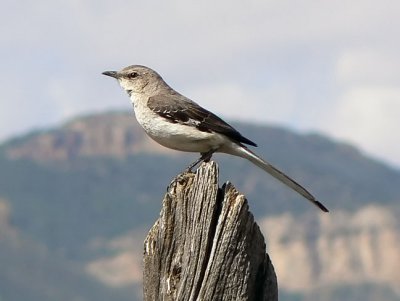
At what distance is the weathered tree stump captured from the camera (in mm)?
9484

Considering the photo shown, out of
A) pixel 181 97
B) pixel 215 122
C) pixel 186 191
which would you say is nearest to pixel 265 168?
pixel 215 122

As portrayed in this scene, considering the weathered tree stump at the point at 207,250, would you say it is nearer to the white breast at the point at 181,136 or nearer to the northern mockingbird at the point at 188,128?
the northern mockingbird at the point at 188,128

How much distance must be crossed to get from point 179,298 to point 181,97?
6.48 metres

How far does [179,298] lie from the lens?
963 centimetres

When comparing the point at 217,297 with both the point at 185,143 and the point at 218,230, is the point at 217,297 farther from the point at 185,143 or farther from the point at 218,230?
the point at 185,143

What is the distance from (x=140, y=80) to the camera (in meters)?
16.7

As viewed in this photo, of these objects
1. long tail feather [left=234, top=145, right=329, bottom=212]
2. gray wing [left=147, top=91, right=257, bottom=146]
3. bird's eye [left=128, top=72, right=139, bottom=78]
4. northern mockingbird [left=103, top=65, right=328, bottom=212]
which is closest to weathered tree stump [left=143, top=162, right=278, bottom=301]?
long tail feather [left=234, top=145, right=329, bottom=212]

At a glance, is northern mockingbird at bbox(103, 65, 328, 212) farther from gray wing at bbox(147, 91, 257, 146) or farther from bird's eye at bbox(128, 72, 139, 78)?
bird's eye at bbox(128, 72, 139, 78)

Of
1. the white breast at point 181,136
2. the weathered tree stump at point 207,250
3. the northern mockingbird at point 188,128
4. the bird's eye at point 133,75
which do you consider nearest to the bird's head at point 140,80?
the bird's eye at point 133,75

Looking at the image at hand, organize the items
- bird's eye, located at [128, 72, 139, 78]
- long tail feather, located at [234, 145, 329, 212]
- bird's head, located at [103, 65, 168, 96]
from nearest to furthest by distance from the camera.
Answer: long tail feather, located at [234, 145, 329, 212], bird's head, located at [103, 65, 168, 96], bird's eye, located at [128, 72, 139, 78]

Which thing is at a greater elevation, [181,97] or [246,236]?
[181,97]

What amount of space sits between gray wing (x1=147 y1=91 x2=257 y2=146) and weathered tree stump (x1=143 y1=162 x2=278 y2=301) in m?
4.32

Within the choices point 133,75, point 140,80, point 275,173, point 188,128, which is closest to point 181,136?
point 188,128

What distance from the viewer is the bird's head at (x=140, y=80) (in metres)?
16.4
